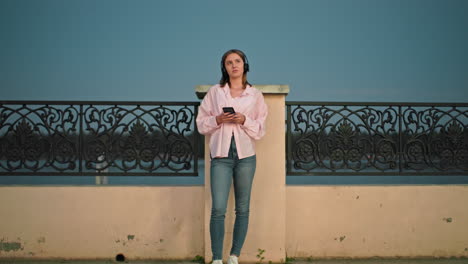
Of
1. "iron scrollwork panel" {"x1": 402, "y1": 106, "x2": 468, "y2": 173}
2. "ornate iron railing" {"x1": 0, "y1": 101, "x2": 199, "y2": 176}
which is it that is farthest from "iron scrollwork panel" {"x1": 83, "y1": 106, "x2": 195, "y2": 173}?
"iron scrollwork panel" {"x1": 402, "y1": 106, "x2": 468, "y2": 173}

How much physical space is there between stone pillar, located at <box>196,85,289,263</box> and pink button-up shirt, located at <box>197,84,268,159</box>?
35 centimetres

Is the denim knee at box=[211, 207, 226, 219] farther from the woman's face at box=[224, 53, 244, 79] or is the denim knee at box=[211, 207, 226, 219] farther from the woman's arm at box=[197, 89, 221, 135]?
the woman's face at box=[224, 53, 244, 79]

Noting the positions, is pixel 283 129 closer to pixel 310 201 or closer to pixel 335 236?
pixel 310 201

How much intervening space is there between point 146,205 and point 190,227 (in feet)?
1.58

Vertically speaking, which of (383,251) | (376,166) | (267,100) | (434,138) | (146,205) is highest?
(267,100)

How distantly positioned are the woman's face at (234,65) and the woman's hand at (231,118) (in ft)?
1.28

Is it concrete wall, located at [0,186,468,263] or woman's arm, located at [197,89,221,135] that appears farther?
concrete wall, located at [0,186,468,263]

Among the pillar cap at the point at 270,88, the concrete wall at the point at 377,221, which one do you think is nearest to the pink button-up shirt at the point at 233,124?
the pillar cap at the point at 270,88

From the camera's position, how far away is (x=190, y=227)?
3469 mm

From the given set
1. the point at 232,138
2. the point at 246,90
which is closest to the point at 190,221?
the point at 232,138

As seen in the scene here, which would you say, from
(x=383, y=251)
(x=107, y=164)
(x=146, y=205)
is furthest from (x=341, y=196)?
(x=107, y=164)

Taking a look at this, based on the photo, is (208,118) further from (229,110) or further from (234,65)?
(234,65)

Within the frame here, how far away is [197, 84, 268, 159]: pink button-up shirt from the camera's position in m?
2.83

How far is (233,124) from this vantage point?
2.85 meters
